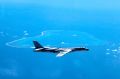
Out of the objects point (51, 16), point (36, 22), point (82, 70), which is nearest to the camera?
point (82, 70)

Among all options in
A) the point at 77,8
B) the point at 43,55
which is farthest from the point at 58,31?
the point at 77,8

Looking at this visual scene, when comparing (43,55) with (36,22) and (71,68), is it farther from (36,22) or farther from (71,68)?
(36,22)

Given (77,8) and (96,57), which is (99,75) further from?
(77,8)

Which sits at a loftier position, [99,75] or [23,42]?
[23,42]

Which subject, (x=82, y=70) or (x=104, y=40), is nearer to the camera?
(x=82, y=70)

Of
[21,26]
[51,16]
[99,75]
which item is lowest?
[99,75]

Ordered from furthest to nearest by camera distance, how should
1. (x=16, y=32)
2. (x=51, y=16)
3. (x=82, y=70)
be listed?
(x=51, y=16), (x=16, y=32), (x=82, y=70)
